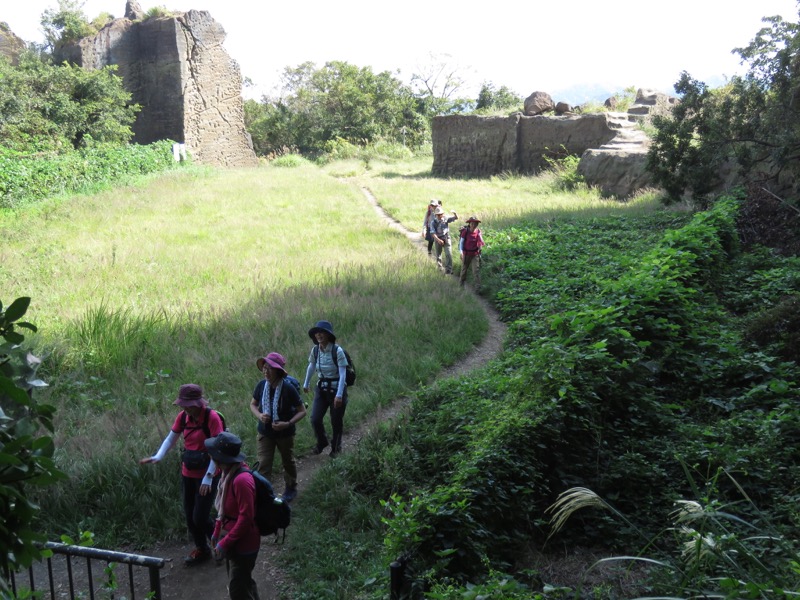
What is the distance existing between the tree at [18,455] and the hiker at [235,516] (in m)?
2.67

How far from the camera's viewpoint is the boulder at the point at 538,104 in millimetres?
34062

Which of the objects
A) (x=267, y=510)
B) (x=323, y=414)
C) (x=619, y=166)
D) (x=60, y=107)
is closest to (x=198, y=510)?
(x=267, y=510)

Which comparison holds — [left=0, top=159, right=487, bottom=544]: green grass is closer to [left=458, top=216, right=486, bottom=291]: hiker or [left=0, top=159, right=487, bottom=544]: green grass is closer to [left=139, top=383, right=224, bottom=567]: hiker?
[left=139, top=383, right=224, bottom=567]: hiker

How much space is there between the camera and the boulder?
3406 centimetres

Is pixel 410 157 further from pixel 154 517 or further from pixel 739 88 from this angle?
pixel 154 517

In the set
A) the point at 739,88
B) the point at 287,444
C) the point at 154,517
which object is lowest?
the point at 154,517

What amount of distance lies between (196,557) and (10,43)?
155 ft

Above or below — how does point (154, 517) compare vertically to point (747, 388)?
below

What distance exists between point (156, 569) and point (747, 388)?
6.61m

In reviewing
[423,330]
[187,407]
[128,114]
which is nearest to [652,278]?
[423,330]

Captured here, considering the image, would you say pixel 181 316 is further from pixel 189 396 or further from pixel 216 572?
pixel 216 572

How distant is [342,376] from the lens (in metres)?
8.20

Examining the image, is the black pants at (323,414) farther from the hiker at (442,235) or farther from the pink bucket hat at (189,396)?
the hiker at (442,235)

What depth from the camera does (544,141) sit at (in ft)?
107
